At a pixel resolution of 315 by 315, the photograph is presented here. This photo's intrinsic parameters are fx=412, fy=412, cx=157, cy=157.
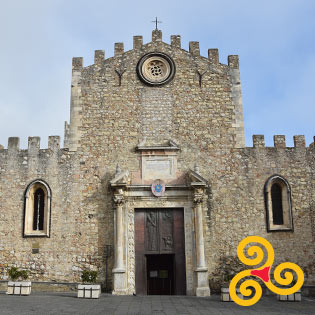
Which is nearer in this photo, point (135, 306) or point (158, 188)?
point (135, 306)

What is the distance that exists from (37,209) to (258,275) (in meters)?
Answer: 9.13

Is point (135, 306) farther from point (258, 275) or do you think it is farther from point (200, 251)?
point (258, 275)

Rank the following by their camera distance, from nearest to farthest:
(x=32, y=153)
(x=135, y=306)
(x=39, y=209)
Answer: (x=135, y=306), (x=39, y=209), (x=32, y=153)

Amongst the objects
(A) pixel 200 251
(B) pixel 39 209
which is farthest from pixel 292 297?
(B) pixel 39 209

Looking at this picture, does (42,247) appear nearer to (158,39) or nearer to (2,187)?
Result: (2,187)

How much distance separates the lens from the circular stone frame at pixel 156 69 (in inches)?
702

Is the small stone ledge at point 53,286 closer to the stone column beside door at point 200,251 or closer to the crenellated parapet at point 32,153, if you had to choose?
the crenellated parapet at point 32,153

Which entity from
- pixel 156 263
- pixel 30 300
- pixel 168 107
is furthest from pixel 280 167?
pixel 30 300

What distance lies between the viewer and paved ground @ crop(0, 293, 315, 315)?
10625 millimetres

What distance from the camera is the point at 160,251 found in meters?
16.1

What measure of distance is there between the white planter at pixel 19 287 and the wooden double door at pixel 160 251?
4.00 meters

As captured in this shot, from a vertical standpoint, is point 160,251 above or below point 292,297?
above

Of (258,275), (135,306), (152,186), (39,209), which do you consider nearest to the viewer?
(135,306)

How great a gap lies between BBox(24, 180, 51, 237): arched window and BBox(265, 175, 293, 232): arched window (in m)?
8.80
